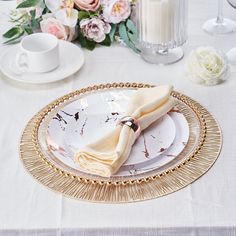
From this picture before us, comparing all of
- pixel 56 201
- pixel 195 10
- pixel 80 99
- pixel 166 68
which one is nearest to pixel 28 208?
pixel 56 201

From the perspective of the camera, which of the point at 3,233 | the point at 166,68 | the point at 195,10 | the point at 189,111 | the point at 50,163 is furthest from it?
the point at 195,10

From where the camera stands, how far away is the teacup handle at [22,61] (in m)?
1.31

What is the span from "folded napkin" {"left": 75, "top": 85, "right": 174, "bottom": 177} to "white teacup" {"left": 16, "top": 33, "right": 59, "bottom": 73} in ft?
0.77

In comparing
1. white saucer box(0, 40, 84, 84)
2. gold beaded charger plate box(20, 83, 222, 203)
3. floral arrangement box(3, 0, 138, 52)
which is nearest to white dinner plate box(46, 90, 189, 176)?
gold beaded charger plate box(20, 83, 222, 203)

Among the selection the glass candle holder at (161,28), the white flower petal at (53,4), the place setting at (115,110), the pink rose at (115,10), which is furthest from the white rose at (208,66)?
the white flower petal at (53,4)

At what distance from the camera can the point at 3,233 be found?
3.11 feet

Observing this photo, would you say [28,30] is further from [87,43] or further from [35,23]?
[87,43]

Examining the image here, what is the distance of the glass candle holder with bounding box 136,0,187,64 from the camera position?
1331 mm

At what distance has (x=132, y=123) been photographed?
42.6 inches

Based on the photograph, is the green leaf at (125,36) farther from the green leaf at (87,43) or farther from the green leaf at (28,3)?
the green leaf at (28,3)

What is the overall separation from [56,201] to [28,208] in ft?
0.14

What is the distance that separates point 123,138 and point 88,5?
0.45m

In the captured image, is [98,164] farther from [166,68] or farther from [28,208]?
[166,68]

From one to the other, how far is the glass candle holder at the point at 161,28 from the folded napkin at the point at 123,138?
0.22 m
